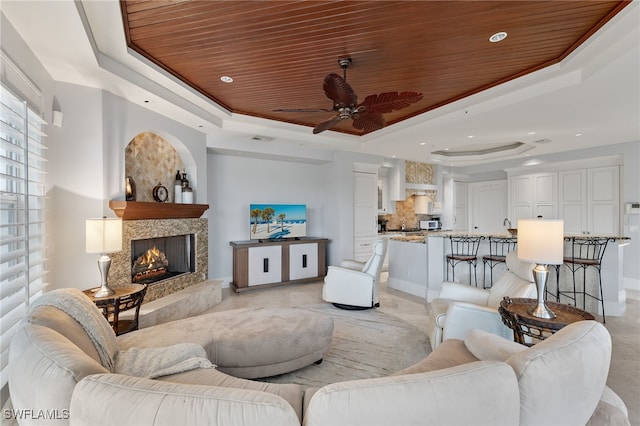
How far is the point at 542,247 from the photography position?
201 centimetres

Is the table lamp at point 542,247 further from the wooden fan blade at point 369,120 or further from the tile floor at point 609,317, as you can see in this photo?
the wooden fan blade at point 369,120

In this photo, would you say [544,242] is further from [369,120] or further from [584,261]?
[584,261]

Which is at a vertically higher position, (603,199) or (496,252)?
(603,199)

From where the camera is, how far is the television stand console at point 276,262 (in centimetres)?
498

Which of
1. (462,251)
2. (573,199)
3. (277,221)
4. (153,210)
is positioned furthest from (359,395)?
(573,199)

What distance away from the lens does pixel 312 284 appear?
550 cm

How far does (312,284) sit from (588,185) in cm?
578

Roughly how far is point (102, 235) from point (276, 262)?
10.1ft

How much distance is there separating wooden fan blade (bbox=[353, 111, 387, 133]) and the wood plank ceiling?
1.43 feet

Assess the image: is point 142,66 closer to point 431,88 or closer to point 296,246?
point 431,88

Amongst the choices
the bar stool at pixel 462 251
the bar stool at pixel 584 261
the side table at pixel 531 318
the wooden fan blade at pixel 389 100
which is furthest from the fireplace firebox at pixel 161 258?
the bar stool at pixel 584 261

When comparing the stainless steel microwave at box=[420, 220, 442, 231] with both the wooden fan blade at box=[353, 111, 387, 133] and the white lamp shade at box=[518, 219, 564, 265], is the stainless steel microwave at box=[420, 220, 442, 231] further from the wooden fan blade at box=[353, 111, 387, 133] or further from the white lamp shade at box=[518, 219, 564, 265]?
the white lamp shade at box=[518, 219, 564, 265]

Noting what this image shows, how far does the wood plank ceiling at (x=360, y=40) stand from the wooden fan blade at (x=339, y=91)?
0.34m

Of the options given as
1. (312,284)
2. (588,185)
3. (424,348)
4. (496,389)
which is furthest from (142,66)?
(588,185)
